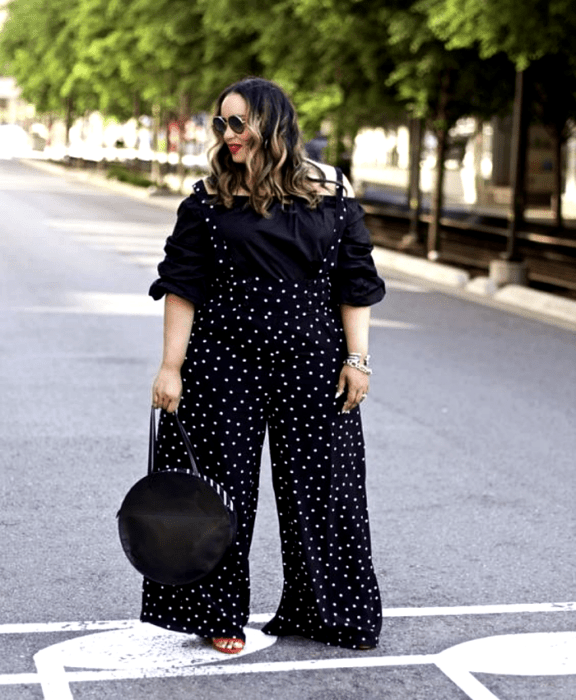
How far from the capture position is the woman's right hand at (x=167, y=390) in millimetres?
5000

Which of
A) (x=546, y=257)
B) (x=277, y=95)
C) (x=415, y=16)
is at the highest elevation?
(x=415, y=16)

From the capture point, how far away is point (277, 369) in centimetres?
509

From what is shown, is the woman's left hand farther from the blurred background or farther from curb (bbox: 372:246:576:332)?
Result: the blurred background

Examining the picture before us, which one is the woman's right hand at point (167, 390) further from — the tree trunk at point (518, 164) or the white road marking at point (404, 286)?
the tree trunk at point (518, 164)

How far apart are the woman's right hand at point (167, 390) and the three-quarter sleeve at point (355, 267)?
0.58 meters

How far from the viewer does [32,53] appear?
243 feet

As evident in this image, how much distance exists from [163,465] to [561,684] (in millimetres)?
1408

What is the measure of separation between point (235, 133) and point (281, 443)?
100 centimetres

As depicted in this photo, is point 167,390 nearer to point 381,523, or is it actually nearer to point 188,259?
point 188,259

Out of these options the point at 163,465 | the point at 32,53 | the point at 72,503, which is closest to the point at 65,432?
the point at 72,503

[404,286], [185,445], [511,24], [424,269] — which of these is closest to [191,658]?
[185,445]

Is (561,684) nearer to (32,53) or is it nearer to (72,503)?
(72,503)

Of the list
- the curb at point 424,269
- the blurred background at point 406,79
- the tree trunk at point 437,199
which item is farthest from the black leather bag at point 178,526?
the tree trunk at point 437,199

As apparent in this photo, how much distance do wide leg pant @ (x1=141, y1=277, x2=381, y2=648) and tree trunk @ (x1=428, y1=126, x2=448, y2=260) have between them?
20153 mm
